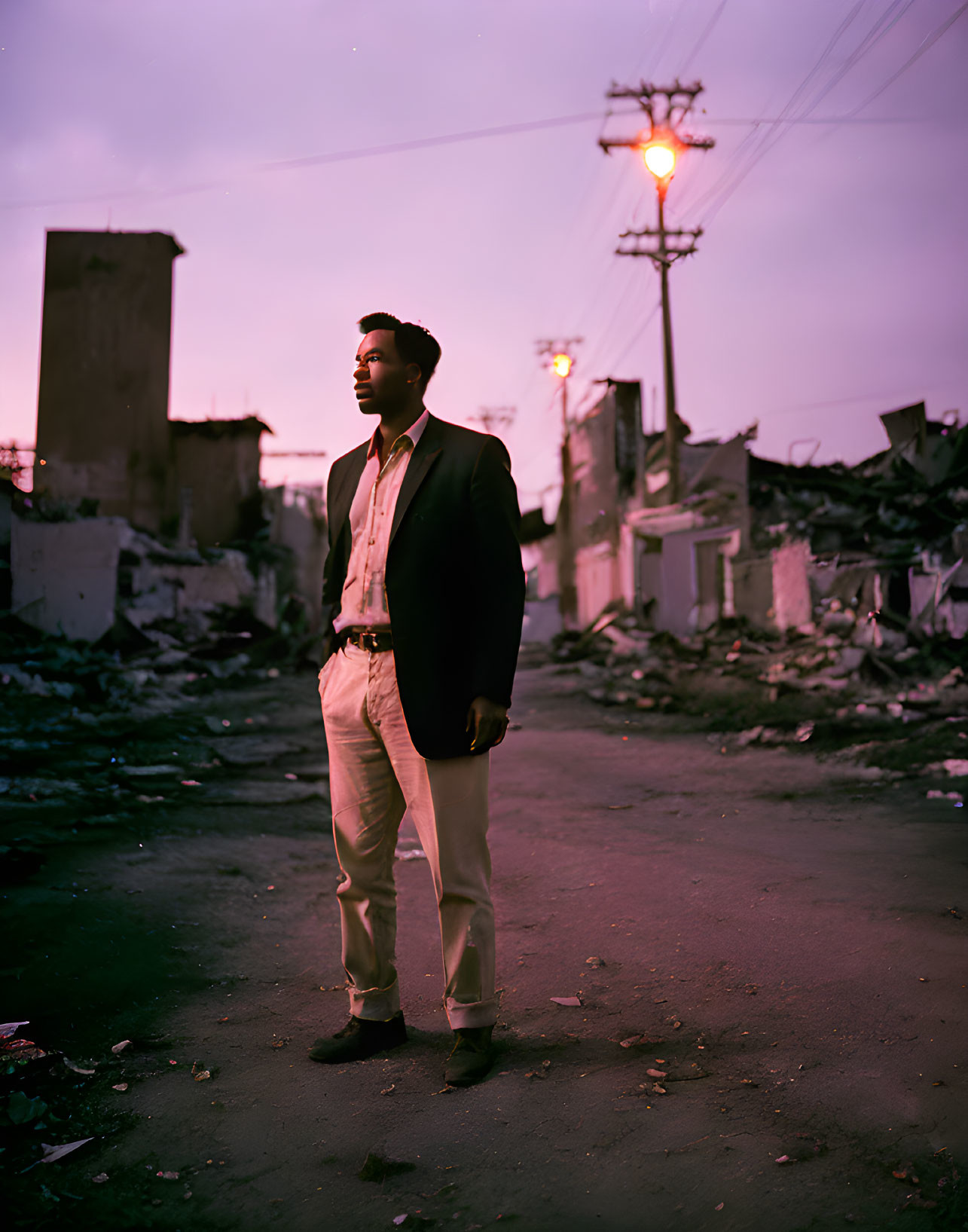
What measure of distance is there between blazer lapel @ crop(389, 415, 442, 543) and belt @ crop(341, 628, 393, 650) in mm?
238

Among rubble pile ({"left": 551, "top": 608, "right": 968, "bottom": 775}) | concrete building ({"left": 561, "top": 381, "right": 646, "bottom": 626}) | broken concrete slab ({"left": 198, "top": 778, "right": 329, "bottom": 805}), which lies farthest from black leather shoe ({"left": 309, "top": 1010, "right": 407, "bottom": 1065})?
concrete building ({"left": 561, "top": 381, "right": 646, "bottom": 626})

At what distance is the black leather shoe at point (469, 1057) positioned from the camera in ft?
6.43

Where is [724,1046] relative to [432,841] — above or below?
below

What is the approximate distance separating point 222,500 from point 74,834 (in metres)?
25.0

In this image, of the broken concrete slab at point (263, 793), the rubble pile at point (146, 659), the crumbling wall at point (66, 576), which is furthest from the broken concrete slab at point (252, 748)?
the crumbling wall at point (66, 576)

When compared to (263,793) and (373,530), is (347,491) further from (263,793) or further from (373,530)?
(263,793)

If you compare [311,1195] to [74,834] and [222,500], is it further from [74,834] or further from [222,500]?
[222,500]

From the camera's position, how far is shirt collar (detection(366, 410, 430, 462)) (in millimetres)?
2297

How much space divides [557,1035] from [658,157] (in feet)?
52.7

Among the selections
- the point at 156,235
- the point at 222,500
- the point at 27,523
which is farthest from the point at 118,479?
the point at 27,523

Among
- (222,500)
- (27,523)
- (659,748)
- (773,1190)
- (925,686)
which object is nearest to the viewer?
(773,1190)

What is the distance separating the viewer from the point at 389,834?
225 cm

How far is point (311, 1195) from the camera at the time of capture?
5.21 feet

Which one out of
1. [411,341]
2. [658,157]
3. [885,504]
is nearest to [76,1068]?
[411,341]
